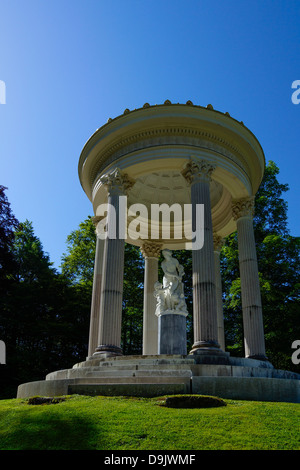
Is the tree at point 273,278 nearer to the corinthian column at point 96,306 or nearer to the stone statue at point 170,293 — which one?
the stone statue at point 170,293

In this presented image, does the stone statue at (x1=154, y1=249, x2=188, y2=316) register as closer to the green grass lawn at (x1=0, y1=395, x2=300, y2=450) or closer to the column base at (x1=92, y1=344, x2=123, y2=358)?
the column base at (x1=92, y1=344, x2=123, y2=358)

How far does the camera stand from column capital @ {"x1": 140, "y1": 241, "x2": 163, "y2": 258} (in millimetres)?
30825

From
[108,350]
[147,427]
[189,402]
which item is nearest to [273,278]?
[108,350]

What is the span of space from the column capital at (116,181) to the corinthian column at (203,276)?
147 inches

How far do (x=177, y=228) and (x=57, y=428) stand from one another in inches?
931

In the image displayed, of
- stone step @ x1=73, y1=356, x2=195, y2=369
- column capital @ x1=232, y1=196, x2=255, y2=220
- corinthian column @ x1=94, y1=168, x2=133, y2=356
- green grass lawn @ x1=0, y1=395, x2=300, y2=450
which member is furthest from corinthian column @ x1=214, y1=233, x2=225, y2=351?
green grass lawn @ x1=0, y1=395, x2=300, y2=450

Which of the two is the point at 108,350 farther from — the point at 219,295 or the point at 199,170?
the point at 219,295

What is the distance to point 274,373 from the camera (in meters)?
16.7

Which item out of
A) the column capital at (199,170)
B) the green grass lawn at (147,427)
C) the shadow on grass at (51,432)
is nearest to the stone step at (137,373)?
the green grass lawn at (147,427)

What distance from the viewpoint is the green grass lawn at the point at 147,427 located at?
7.92 meters

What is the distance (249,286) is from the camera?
22469mm

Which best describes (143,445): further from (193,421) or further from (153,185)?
(153,185)

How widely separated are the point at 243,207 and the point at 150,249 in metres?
9.15
